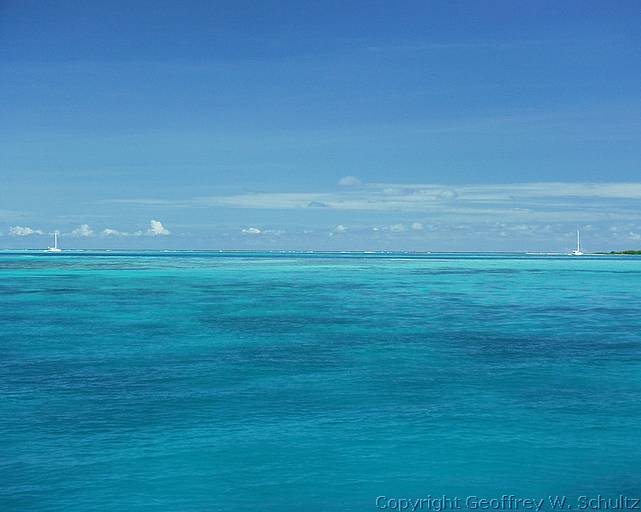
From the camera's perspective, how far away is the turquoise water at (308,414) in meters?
11.3

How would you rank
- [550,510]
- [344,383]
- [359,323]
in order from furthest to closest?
[359,323], [344,383], [550,510]

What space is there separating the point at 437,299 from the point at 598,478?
32918 mm

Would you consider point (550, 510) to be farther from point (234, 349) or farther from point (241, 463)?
point (234, 349)

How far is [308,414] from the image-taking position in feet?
49.0

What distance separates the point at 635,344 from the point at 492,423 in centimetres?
1332

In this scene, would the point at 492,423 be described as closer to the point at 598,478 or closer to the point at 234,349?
the point at 598,478

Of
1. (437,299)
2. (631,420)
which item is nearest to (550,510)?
(631,420)

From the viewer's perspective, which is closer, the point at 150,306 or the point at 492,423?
the point at 492,423

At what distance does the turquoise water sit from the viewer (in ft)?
37.1

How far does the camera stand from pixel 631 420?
1473 cm

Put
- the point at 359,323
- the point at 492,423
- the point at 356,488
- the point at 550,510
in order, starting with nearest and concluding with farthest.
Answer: the point at 550,510 → the point at 356,488 → the point at 492,423 → the point at 359,323

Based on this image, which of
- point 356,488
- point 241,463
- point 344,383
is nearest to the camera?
point 356,488

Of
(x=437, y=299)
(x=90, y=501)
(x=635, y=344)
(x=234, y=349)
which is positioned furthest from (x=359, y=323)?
(x=90, y=501)

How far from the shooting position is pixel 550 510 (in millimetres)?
10555
